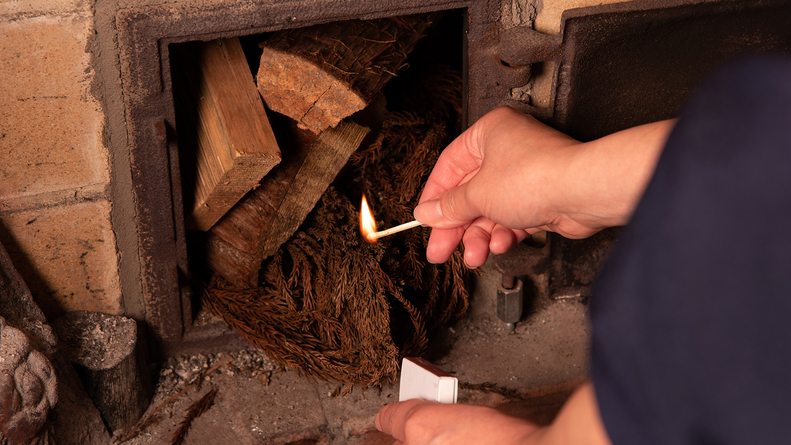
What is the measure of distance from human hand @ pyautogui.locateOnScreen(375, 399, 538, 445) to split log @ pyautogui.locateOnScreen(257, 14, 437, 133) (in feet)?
3.01

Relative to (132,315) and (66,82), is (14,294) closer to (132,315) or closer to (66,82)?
(132,315)

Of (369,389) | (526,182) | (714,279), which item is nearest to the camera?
(714,279)

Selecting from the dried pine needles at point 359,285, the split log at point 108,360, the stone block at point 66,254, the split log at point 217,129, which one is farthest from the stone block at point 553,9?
the split log at point 108,360

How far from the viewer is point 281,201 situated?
2084 mm

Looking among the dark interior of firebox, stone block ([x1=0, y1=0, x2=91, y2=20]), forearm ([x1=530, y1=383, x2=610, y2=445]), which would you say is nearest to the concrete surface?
the dark interior of firebox

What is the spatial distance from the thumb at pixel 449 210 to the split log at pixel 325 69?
40cm

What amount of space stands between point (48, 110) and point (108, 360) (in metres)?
0.74

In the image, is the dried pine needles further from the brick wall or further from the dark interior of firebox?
the brick wall

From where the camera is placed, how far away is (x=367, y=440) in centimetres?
203

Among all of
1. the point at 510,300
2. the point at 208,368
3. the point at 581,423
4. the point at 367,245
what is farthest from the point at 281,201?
the point at 581,423

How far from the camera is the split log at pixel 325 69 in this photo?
175 cm

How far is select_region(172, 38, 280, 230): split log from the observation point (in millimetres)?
1807

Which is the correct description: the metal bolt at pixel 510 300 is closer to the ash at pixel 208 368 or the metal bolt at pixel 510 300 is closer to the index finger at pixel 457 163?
the index finger at pixel 457 163

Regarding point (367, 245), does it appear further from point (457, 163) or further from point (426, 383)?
point (426, 383)
